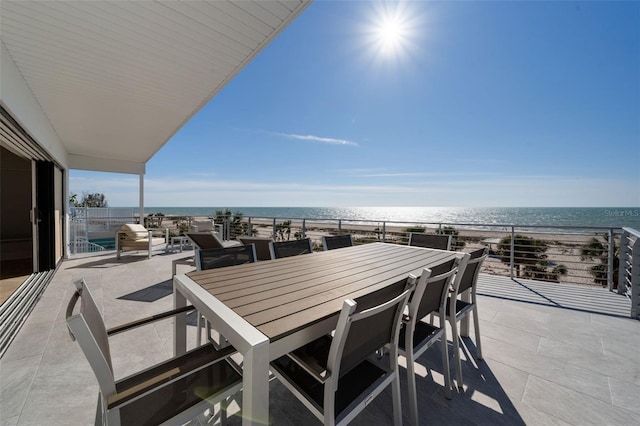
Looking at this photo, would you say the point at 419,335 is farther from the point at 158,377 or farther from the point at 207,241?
the point at 207,241

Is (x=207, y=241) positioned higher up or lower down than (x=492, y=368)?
higher up

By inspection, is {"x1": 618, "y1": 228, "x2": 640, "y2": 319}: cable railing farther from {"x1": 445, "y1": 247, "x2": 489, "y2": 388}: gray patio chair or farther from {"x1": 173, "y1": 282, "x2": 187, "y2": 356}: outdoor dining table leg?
{"x1": 173, "y1": 282, "x2": 187, "y2": 356}: outdoor dining table leg

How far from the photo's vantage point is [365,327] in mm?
933

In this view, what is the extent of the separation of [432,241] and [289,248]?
1845 mm

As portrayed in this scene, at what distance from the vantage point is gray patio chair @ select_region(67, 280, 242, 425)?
0.72 meters

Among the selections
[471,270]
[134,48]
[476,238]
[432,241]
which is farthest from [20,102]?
[476,238]

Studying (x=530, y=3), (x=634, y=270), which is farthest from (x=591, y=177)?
(x=634, y=270)

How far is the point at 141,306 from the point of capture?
2.75 metres

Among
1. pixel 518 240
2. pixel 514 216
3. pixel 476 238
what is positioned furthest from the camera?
pixel 514 216

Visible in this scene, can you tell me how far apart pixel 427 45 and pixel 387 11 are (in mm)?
1708

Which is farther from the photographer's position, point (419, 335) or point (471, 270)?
point (471, 270)

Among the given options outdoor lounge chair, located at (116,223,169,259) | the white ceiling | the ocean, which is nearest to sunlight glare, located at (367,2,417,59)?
the white ceiling

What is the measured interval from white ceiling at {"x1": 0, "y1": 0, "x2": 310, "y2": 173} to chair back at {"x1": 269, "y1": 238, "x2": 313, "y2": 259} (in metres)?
1.79

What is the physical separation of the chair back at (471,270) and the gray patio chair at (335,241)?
4.31 ft
